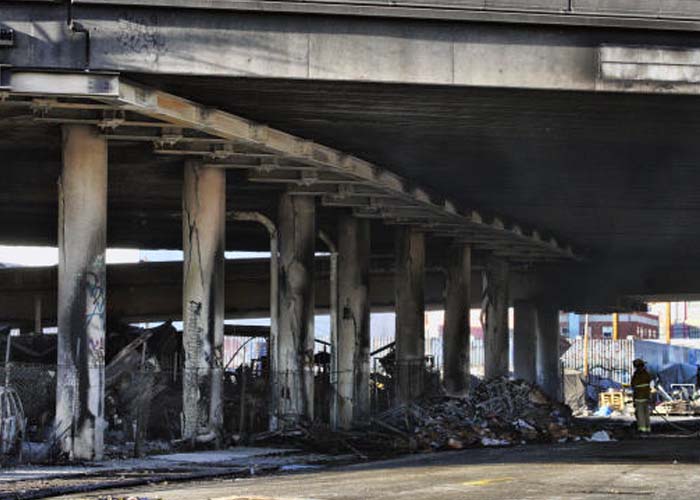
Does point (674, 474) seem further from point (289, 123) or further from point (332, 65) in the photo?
point (289, 123)

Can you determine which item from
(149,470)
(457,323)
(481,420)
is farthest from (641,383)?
(149,470)

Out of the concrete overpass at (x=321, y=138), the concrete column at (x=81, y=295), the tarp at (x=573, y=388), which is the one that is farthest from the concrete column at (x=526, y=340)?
the concrete column at (x=81, y=295)

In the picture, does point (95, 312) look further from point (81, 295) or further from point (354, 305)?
point (354, 305)

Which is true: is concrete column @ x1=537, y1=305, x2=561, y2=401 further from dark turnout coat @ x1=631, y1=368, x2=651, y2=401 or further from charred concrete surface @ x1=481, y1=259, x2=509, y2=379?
dark turnout coat @ x1=631, y1=368, x2=651, y2=401

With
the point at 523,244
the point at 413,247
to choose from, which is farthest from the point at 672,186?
the point at 523,244

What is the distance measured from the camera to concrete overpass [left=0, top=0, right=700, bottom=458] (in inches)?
1009

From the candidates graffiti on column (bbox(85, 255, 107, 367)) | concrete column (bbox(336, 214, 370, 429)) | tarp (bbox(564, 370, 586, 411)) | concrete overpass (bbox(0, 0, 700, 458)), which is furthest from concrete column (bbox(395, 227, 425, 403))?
tarp (bbox(564, 370, 586, 411))

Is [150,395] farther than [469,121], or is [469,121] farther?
[469,121]

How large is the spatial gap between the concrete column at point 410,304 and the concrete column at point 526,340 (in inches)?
821

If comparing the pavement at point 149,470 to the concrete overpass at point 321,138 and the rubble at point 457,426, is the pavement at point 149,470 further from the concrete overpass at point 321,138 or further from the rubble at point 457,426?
the concrete overpass at point 321,138

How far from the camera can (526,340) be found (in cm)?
6912

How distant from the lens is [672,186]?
41094mm

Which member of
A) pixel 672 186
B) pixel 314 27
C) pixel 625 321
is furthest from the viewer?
pixel 625 321

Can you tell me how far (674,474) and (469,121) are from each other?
13.1 meters
